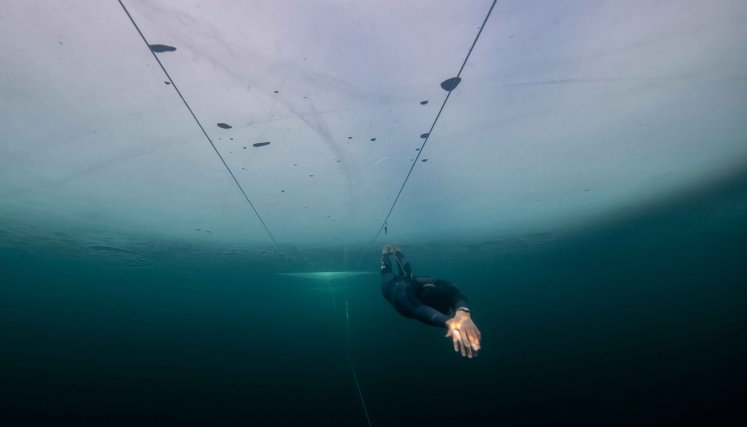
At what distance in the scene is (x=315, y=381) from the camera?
545 inches

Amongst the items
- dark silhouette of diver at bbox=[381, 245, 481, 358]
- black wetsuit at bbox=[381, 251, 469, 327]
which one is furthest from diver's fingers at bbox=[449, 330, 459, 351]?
black wetsuit at bbox=[381, 251, 469, 327]

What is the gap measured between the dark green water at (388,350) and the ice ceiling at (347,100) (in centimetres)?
460

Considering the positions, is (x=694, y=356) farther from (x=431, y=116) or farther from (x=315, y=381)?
(x=431, y=116)

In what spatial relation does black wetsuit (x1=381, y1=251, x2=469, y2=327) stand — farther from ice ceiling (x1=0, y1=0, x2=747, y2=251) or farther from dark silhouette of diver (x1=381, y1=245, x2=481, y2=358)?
ice ceiling (x1=0, y1=0, x2=747, y2=251)

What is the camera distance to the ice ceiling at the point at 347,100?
2.30m

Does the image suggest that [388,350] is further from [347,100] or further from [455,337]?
[347,100]

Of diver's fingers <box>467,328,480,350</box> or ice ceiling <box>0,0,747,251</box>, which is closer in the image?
ice ceiling <box>0,0,747,251</box>

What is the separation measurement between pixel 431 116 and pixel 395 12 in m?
1.29

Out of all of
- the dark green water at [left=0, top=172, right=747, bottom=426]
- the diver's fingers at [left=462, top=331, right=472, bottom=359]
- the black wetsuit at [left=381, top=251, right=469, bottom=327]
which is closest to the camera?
the diver's fingers at [left=462, top=331, right=472, bottom=359]

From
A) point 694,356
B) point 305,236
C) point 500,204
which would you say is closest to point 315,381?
point 305,236

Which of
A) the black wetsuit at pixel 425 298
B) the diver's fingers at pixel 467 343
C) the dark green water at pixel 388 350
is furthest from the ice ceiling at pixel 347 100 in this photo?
the dark green water at pixel 388 350

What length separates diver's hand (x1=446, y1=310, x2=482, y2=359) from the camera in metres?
2.58

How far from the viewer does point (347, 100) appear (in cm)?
299

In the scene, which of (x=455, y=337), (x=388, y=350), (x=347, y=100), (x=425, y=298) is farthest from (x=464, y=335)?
(x=388, y=350)
